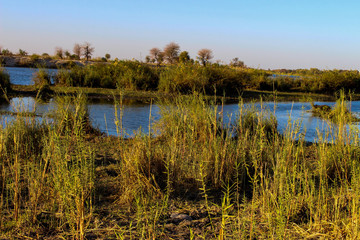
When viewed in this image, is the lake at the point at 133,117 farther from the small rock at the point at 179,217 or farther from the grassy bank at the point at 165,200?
the small rock at the point at 179,217

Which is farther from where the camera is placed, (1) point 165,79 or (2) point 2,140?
(1) point 165,79

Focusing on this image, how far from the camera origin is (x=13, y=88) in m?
13.0

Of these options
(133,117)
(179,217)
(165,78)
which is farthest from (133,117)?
(179,217)

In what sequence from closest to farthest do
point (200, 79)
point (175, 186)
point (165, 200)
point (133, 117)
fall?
1. point (165, 200)
2. point (175, 186)
3. point (133, 117)
4. point (200, 79)

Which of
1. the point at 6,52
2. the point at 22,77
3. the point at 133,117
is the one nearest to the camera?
the point at 133,117

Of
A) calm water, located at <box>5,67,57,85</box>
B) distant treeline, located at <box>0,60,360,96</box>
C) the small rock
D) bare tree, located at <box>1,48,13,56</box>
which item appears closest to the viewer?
the small rock

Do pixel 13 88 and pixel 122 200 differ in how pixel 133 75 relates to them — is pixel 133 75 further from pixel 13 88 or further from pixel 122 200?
pixel 122 200

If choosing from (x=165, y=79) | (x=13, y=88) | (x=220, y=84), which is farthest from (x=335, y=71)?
(x=13, y=88)

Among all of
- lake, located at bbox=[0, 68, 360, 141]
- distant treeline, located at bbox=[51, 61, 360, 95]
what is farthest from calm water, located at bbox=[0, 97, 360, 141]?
distant treeline, located at bbox=[51, 61, 360, 95]

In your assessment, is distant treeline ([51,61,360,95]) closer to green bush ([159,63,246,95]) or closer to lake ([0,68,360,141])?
green bush ([159,63,246,95])

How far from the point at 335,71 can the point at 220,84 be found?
9329mm

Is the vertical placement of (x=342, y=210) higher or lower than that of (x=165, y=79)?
lower

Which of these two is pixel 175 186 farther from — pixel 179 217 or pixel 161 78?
pixel 161 78

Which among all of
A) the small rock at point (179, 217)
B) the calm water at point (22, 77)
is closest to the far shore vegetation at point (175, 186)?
the small rock at point (179, 217)
